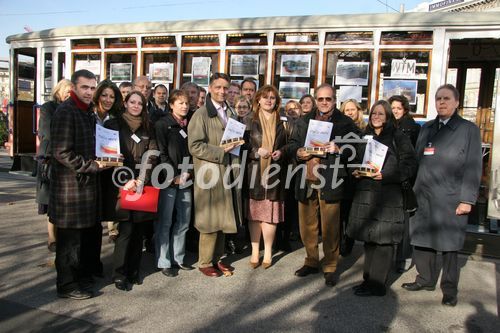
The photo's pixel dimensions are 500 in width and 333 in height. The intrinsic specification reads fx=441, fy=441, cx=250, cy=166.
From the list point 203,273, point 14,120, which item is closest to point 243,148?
point 203,273

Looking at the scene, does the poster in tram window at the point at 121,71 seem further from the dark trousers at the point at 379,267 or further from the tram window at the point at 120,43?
the dark trousers at the point at 379,267

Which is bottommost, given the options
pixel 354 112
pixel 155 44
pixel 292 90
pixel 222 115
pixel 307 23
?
pixel 222 115

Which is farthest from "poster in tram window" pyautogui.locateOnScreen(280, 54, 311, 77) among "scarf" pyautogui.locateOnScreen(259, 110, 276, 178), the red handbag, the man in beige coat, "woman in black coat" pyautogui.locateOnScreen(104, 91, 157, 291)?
the red handbag

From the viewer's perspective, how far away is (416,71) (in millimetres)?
5961

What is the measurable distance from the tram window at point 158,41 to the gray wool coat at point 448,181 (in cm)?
464

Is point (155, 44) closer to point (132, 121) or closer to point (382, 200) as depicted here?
point (132, 121)

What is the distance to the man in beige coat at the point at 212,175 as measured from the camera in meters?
4.29

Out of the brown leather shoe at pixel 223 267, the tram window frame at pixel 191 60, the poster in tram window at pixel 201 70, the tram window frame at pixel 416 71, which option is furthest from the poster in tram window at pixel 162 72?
the brown leather shoe at pixel 223 267

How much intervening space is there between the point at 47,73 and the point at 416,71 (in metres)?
7.25

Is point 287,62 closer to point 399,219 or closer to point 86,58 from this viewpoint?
point 399,219

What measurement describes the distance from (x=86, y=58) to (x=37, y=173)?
150 inches

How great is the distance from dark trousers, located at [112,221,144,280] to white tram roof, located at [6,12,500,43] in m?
3.87

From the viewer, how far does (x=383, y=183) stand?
4.00 metres

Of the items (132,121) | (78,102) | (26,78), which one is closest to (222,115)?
(132,121)
